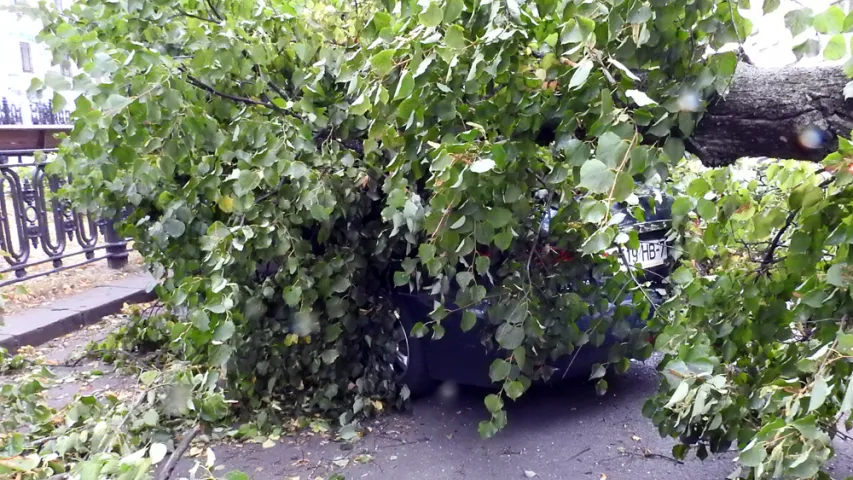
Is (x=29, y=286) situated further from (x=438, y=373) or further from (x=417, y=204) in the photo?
(x=417, y=204)

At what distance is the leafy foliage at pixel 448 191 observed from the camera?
65.3 inches

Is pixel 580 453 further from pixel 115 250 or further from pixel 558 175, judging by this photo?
pixel 115 250

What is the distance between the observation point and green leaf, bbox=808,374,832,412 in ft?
4.37

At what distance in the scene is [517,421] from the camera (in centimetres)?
361

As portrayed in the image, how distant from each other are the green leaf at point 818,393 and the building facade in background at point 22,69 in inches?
100

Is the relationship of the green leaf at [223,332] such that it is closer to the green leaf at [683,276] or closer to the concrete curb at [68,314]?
the green leaf at [683,276]

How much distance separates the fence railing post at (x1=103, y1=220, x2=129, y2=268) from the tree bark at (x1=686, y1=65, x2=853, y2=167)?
6.76m

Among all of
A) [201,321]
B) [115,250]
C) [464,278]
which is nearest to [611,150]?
[464,278]

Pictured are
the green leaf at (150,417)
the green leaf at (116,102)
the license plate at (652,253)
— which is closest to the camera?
the green leaf at (116,102)

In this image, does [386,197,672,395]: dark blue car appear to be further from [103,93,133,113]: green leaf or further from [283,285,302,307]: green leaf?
[103,93,133,113]: green leaf

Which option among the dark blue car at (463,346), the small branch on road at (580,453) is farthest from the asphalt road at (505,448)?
the dark blue car at (463,346)

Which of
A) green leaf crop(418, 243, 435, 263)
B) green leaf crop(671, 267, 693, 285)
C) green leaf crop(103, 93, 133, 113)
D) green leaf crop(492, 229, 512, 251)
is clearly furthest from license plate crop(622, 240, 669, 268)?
green leaf crop(103, 93, 133, 113)

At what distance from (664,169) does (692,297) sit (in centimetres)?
64

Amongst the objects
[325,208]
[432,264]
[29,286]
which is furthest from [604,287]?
[29,286]
